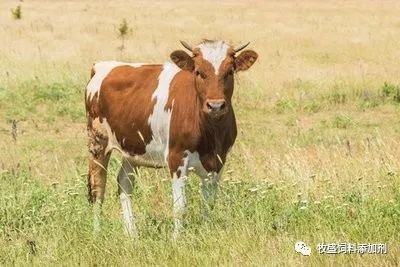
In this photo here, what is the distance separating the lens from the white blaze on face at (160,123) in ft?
21.2

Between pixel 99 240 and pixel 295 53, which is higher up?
pixel 99 240

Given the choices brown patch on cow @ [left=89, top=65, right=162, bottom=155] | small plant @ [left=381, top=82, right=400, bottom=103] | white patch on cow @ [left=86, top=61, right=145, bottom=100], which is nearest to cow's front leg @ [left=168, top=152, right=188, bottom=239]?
brown patch on cow @ [left=89, top=65, right=162, bottom=155]

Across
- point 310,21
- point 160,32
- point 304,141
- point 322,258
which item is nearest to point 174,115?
point 322,258

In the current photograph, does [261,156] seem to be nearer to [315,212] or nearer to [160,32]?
[315,212]

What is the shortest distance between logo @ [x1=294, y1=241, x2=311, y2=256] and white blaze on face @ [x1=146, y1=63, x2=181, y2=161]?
1.66 m

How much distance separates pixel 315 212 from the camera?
18.8 feet

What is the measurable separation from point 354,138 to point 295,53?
9.88 m

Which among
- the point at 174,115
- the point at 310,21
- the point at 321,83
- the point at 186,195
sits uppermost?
the point at 174,115

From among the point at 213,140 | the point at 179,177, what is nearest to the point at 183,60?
the point at 213,140

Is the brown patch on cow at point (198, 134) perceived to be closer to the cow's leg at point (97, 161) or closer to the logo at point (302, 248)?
the logo at point (302, 248)

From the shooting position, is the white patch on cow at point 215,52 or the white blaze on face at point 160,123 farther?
the white blaze on face at point 160,123

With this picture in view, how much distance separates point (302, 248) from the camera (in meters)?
5.12

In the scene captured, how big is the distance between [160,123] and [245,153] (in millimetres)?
2967

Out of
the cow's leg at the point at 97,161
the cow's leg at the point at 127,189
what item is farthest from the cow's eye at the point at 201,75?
the cow's leg at the point at 97,161
